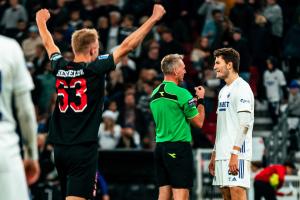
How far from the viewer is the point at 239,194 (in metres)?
11.4

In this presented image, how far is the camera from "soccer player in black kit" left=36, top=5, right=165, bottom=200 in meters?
10.0

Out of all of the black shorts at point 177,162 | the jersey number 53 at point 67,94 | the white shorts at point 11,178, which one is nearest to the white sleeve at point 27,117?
the white shorts at point 11,178

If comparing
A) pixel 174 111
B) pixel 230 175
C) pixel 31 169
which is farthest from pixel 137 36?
pixel 31 169

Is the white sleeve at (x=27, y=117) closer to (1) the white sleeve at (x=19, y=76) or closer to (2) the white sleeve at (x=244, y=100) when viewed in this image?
(1) the white sleeve at (x=19, y=76)

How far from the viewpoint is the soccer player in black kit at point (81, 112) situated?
32.9ft

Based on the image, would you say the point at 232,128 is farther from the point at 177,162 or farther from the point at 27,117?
the point at 27,117

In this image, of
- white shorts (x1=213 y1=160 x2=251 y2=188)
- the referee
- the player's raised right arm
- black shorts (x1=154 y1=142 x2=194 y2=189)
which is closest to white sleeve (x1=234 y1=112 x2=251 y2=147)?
white shorts (x1=213 y1=160 x2=251 y2=188)

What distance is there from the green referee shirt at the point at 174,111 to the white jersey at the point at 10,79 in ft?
16.8

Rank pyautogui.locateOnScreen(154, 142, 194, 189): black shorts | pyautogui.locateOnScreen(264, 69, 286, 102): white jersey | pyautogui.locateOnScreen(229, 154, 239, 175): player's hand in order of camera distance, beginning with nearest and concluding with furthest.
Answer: pyautogui.locateOnScreen(229, 154, 239, 175): player's hand → pyautogui.locateOnScreen(154, 142, 194, 189): black shorts → pyautogui.locateOnScreen(264, 69, 286, 102): white jersey

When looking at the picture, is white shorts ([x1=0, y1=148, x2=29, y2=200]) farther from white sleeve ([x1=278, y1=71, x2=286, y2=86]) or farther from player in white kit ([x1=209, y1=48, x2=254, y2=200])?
white sleeve ([x1=278, y1=71, x2=286, y2=86])

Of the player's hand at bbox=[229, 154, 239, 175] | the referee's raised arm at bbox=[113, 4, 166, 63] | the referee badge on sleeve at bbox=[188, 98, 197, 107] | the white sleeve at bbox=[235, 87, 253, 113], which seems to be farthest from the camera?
the referee badge on sleeve at bbox=[188, 98, 197, 107]

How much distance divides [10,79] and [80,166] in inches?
131

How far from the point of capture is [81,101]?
1012 centimetres

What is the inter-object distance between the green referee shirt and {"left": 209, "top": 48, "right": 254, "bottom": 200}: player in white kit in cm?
41
